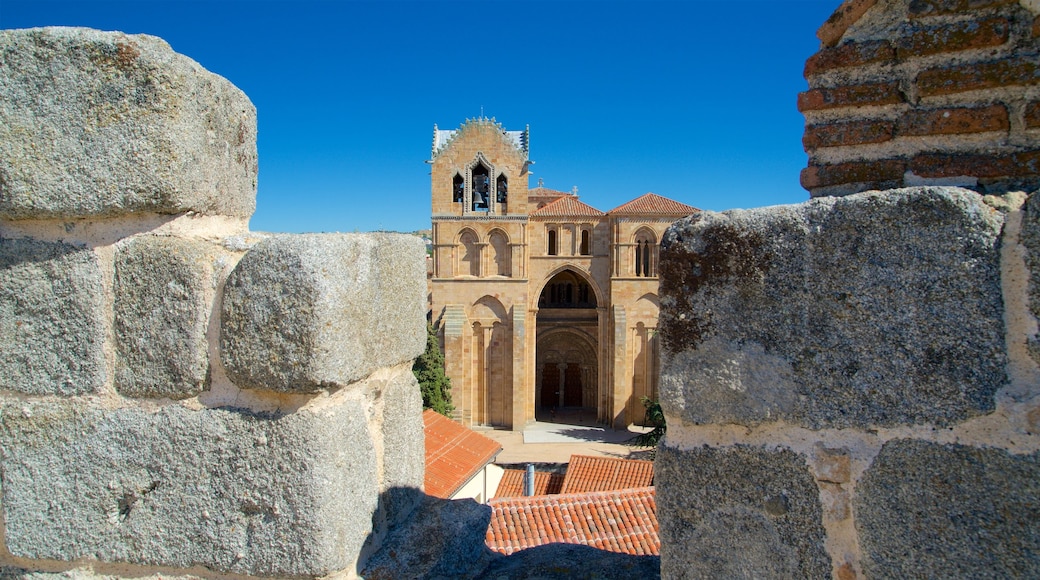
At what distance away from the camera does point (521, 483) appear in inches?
544

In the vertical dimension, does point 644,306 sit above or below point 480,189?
below

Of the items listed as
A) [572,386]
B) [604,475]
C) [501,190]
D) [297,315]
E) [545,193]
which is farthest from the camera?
[545,193]

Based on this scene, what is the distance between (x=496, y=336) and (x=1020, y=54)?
2061cm

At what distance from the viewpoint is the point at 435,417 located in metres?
10.6

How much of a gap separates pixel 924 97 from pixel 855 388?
0.76 metres

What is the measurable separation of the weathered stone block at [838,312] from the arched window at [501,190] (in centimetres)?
2069

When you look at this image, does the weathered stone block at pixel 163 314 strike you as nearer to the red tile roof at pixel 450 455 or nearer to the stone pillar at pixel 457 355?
the red tile roof at pixel 450 455

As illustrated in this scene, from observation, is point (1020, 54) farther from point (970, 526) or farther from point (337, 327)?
point (337, 327)

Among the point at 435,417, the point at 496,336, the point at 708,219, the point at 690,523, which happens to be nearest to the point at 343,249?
the point at 708,219

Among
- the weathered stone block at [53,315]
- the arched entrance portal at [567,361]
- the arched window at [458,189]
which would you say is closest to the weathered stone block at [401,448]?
the weathered stone block at [53,315]

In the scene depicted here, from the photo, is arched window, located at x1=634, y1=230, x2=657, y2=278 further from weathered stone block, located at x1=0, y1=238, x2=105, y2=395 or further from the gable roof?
weathered stone block, located at x1=0, y1=238, x2=105, y2=395

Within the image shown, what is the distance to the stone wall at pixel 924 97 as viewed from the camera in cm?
125

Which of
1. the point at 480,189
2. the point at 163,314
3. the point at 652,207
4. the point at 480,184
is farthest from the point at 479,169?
the point at 163,314

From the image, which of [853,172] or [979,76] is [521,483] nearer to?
[853,172]
